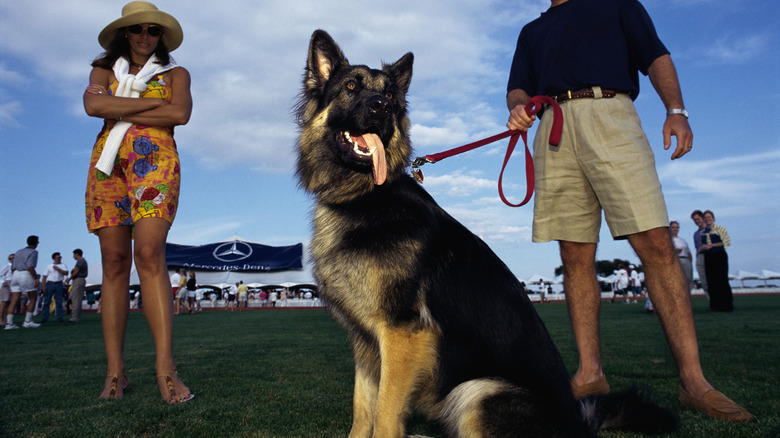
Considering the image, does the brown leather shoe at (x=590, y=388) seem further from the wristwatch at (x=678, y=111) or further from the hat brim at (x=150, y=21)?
the hat brim at (x=150, y=21)

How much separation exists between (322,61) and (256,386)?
297 centimetres

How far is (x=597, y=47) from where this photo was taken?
3.51 m

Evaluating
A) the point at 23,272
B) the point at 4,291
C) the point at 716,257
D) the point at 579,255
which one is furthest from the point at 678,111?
the point at 4,291

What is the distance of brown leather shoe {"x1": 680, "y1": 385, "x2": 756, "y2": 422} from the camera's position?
2.90 meters

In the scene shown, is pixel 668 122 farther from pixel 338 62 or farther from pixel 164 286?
pixel 164 286

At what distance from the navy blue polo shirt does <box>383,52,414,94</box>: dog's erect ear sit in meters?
1.11

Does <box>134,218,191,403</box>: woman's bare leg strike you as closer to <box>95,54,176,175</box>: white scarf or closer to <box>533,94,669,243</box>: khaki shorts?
<box>95,54,176,175</box>: white scarf

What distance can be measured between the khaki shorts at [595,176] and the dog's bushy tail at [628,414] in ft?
3.88

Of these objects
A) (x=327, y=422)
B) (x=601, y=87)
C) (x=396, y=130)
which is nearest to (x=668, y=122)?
(x=601, y=87)

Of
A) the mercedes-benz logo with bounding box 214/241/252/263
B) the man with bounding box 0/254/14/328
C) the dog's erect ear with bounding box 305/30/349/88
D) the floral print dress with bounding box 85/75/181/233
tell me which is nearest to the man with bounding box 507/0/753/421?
the dog's erect ear with bounding box 305/30/349/88

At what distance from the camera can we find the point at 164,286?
3.79 metres

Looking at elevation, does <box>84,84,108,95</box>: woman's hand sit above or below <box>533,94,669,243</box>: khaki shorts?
above

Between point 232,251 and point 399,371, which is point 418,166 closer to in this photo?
point 399,371

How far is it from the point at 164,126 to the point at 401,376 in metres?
2.92
